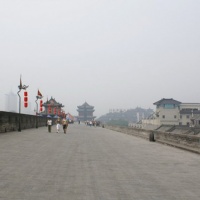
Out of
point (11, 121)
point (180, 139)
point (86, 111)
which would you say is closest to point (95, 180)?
point (180, 139)

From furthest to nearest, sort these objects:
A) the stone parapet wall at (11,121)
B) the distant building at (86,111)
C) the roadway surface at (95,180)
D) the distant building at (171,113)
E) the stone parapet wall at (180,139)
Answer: the distant building at (86,111)
the distant building at (171,113)
the stone parapet wall at (11,121)
the stone parapet wall at (180,139)
the roadway surface at (95,180)

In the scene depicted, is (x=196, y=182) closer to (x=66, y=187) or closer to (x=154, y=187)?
(x=154, y=187)

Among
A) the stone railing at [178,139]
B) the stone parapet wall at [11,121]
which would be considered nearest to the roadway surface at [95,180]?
the stone railing at [178,139]

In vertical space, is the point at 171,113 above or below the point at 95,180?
above

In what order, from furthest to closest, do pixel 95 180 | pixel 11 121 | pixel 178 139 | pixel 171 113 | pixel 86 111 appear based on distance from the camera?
pixel 86 111, pixel 171 113, pixel 11 121, pixel 178 139, pixel 95 180

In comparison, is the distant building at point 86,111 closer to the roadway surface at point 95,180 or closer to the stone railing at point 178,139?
the stone railing at point 178,139

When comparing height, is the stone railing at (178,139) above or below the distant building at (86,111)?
below

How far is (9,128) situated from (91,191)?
22228 mm

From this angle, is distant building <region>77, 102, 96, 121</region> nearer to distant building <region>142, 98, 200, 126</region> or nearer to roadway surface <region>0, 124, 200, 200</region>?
distant building <region>142, 98, 200, 126</region>

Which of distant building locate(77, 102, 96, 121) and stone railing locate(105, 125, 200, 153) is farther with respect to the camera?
distant building locate(77, 102, 96, 121)

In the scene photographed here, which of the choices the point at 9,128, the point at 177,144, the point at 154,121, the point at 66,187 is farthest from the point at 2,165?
the point at 154,121

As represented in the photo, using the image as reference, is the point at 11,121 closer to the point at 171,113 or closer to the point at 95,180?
the point at 95,180

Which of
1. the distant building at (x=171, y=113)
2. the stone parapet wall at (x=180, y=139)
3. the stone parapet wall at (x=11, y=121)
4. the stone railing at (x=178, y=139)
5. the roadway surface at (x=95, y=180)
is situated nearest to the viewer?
the roadway surface at (x=95, y=180)

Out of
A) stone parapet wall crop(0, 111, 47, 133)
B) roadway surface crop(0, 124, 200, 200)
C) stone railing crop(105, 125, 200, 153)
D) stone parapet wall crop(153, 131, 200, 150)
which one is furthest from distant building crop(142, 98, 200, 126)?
roadway surface crop(0, 124, 200, 200)
